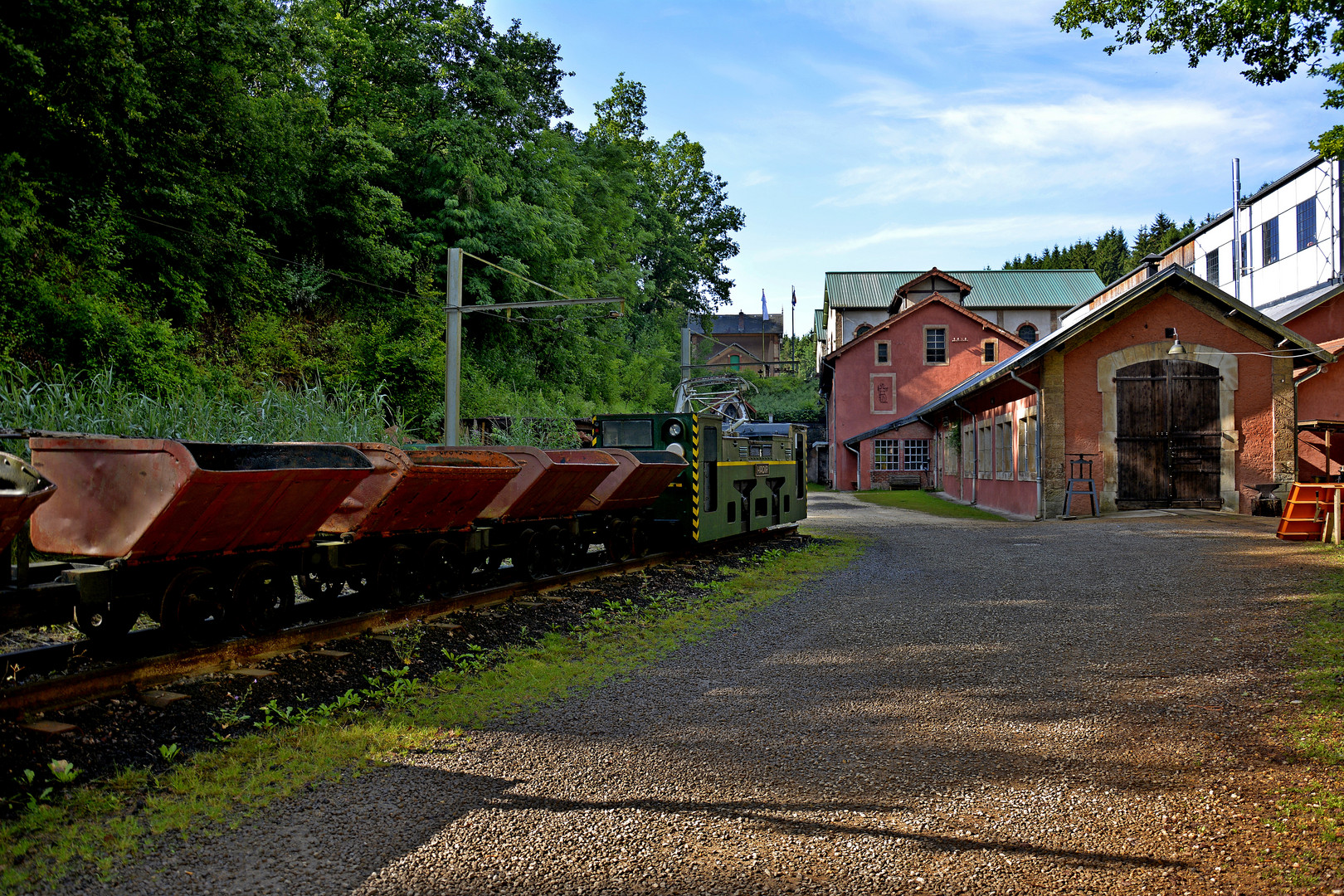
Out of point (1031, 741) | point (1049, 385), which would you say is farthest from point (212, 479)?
point (1049, 385)

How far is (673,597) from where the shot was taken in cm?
1127

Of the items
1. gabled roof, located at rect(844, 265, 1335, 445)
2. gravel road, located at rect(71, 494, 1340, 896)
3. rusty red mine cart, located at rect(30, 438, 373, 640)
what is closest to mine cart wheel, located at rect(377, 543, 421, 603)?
rusty red mine cart, located at rect(30, 438, 373, 640)

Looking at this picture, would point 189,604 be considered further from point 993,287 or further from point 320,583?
point 993,287

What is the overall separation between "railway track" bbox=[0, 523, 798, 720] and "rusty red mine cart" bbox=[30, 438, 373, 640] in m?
0.30

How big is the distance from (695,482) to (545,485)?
3994 millimetres

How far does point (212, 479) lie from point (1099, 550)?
13.6 m

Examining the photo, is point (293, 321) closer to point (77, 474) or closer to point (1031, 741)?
point (77, 474)

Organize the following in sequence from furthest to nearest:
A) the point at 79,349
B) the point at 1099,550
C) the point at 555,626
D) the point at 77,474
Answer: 1. the point at 79,349
2. the point at 1099,550
3. the point at 555,626
4. the point at 77,474

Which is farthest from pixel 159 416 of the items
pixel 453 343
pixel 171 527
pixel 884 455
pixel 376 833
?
pixel 884 455

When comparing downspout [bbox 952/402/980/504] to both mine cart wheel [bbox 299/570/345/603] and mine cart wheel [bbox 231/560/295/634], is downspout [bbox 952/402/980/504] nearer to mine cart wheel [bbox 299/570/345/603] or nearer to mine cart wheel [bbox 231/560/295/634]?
mine cart wheel [bbox 299/570/345/603]

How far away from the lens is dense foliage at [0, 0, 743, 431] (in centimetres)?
1766

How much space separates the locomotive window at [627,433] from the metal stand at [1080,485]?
11366 mm

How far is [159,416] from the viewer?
12.5m

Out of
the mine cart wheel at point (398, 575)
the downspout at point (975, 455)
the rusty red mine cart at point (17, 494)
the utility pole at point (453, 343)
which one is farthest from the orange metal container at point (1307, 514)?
the rusty red mine cart at point (17, 494)
